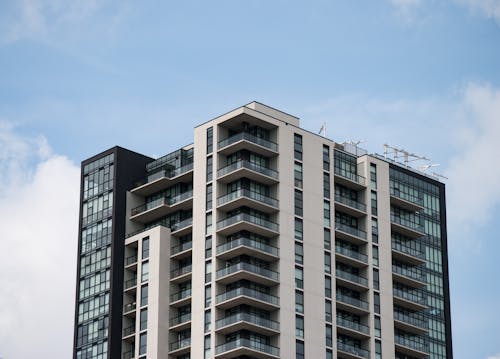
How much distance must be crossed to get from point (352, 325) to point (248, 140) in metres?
28.5

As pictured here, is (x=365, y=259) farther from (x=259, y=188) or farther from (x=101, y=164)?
(x=101, y=164)

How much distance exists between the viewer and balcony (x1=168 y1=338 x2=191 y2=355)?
17950 cm

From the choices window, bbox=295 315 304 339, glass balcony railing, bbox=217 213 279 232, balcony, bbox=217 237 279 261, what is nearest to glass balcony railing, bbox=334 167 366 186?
glass balcony railing, bbox=217 213 279 232

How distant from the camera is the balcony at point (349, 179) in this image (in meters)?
191

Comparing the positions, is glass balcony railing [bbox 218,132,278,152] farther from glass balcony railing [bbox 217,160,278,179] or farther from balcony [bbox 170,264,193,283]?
balcony [bbox 170,264,193,283]

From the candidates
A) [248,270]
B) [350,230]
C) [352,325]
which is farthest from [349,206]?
[248,270]

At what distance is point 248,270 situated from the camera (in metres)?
176

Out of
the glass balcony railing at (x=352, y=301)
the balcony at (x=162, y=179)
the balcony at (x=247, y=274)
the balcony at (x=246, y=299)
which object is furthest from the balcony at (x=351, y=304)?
the balcony at (x=162, y=179)

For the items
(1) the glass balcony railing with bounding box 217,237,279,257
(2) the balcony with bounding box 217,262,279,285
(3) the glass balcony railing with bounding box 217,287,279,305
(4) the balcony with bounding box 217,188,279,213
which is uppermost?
(4) the balcony with bounding box 217,188,279,213

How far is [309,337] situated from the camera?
178625 millimetres

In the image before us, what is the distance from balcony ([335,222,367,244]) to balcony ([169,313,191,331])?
23110mm

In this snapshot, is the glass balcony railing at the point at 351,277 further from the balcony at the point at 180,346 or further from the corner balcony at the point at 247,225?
the balcony at the point at 180,346

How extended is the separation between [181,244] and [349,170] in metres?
25.8

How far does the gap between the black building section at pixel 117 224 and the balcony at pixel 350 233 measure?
2871 cm
